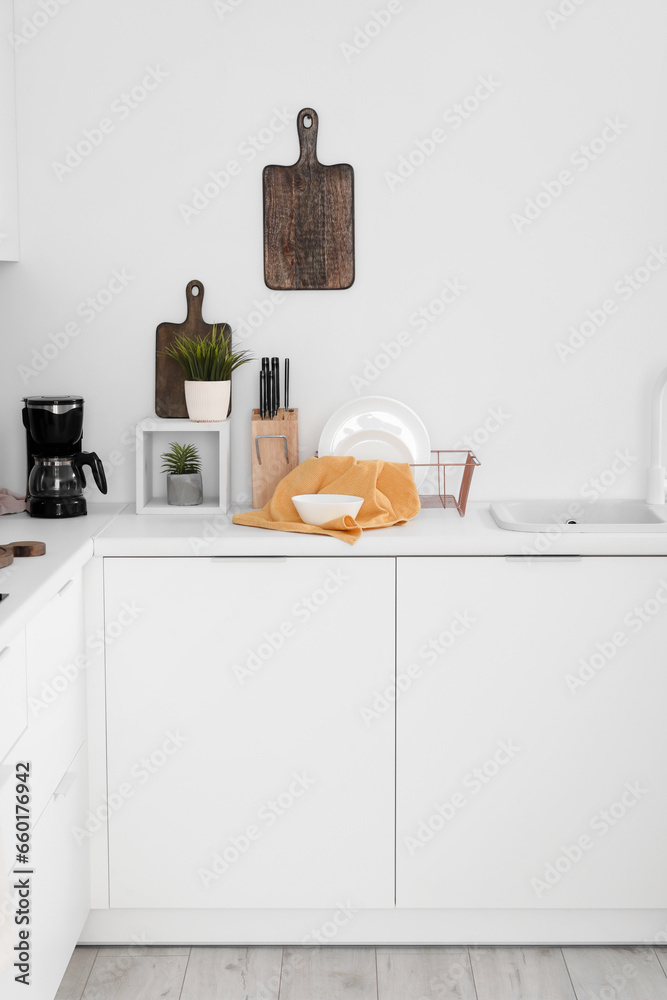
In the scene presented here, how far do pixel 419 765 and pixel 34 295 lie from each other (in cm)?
152

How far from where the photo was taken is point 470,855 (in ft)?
6.97

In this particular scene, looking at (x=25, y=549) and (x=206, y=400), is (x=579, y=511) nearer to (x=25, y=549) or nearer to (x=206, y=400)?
(x=206, y=400)

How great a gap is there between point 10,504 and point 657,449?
1.64 m

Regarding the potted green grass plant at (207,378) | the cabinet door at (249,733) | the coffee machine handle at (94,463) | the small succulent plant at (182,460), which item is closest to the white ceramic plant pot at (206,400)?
the potted green grass plant at (207,378)

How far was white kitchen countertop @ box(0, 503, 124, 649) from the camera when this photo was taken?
152cm

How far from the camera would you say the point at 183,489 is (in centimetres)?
236

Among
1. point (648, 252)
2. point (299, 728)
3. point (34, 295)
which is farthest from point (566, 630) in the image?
point (34, 295)

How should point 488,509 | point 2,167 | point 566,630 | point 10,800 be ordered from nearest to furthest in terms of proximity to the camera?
point 10,800 < point 566,630 < point 2,167 < point 488,509

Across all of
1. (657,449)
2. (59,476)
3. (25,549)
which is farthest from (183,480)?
(657,449)

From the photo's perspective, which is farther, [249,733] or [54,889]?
[249,733]

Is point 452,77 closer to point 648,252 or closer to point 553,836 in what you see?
point 648,252

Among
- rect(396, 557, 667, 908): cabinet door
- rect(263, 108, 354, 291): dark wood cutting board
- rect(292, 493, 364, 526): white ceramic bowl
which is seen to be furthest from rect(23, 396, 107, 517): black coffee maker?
rect(396, 557, 667, 908): cabinet door

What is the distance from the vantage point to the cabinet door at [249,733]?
6.73 feet

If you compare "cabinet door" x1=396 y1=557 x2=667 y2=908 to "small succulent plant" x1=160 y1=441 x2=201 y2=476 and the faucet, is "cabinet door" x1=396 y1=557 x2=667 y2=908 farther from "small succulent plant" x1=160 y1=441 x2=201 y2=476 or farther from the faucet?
"small succulent plant" x1=160 y1=441 x2=201 y2=476
